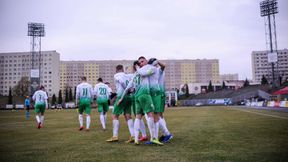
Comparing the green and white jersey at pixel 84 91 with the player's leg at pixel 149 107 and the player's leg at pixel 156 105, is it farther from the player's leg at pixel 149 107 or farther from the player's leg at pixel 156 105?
the player's leg at pixel 149 107

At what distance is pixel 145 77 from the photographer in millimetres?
8164

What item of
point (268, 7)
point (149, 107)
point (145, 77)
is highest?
point (268, 7)

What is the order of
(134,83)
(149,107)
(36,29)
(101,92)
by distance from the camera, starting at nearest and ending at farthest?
(149,107) → (134,83) → (101,92) → (36,29)

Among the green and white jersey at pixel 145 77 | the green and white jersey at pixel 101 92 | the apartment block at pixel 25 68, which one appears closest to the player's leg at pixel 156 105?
the green and white jersey at pixel 145 77

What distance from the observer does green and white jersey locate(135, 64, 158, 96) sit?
8023mm

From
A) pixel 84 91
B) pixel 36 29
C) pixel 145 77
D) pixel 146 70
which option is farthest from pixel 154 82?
pixel 36 29

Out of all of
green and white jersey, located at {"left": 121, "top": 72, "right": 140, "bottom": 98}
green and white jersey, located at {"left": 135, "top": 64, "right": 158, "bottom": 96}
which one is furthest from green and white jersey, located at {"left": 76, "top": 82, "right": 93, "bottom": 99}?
green and white jersey, located at {"left": 135, "top": 64, "right": 158, "bottom": 96}

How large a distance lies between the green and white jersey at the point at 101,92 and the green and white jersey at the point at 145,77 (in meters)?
6.18

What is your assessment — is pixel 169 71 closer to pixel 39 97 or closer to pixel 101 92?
pixel 39 97

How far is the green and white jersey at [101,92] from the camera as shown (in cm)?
1413

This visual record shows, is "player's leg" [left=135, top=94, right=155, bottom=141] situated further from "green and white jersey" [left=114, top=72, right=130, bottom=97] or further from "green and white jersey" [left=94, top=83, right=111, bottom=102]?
"green and white jersey" [left=94, top=83, right=111, bottom=102]

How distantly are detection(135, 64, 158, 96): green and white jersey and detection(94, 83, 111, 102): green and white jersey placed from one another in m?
6.18

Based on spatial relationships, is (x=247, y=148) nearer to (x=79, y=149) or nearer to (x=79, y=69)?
(x=79, y=149)

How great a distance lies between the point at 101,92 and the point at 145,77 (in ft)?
20.9
